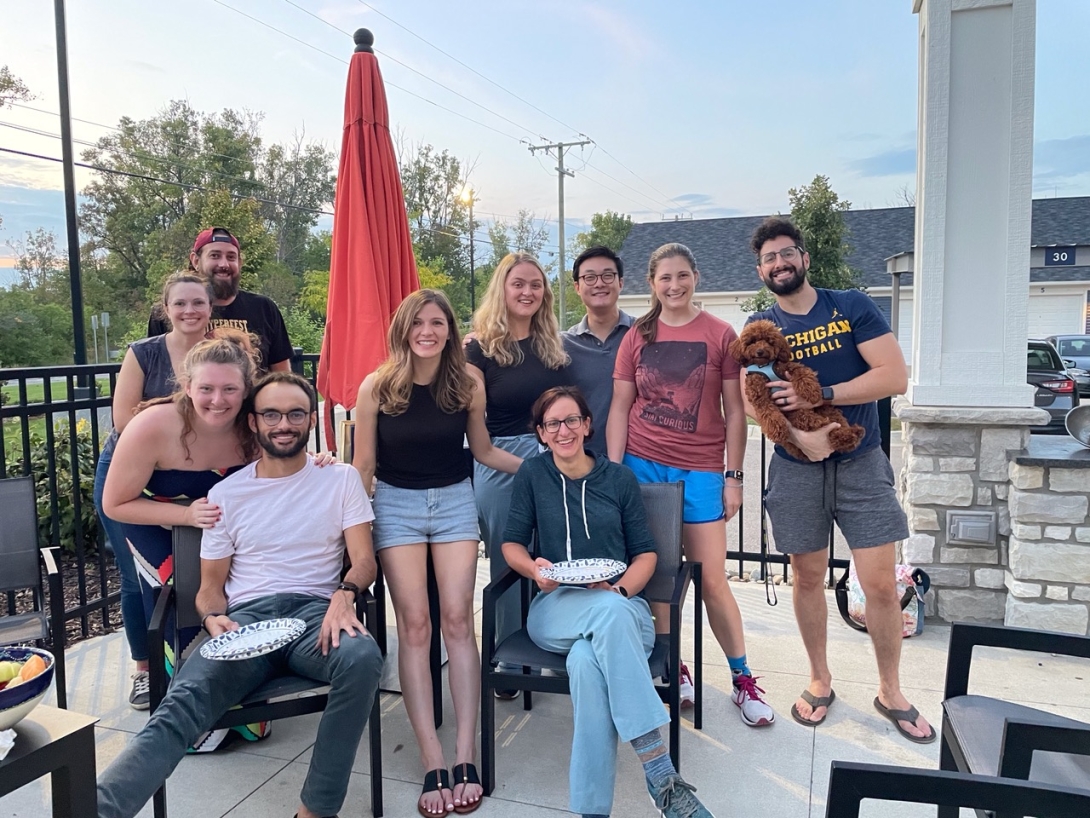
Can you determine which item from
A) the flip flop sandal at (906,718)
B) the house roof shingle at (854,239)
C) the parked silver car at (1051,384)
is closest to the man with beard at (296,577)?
the flip flop sandal at (906,718)

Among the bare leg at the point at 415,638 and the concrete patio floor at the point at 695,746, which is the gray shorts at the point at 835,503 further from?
the bare leg at the point at 415,638

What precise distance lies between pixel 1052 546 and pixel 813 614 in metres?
1.36

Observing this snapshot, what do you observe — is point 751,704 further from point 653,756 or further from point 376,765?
point 376,765

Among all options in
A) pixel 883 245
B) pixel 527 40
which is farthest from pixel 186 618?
pixel 883 245

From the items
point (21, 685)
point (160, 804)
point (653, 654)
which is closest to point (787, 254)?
point (653, 654)

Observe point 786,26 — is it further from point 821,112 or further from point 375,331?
point 375,331

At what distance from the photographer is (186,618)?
2.33m

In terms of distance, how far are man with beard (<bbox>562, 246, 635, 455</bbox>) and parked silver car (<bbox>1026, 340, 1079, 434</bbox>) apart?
24.4ft

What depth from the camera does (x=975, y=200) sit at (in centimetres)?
337

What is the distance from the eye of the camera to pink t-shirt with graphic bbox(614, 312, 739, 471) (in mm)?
2721

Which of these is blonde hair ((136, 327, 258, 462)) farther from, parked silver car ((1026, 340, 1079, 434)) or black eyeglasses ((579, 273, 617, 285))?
parked silver car ((1026, 340, 1079, 434))

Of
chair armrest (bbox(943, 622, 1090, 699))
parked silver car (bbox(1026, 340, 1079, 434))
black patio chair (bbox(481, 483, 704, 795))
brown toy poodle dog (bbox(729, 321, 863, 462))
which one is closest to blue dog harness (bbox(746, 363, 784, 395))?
brown toy poodle dog (bbox(729, 321, 863, 462))

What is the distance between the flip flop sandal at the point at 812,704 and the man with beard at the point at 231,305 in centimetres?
260

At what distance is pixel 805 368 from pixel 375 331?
1.82 meters
